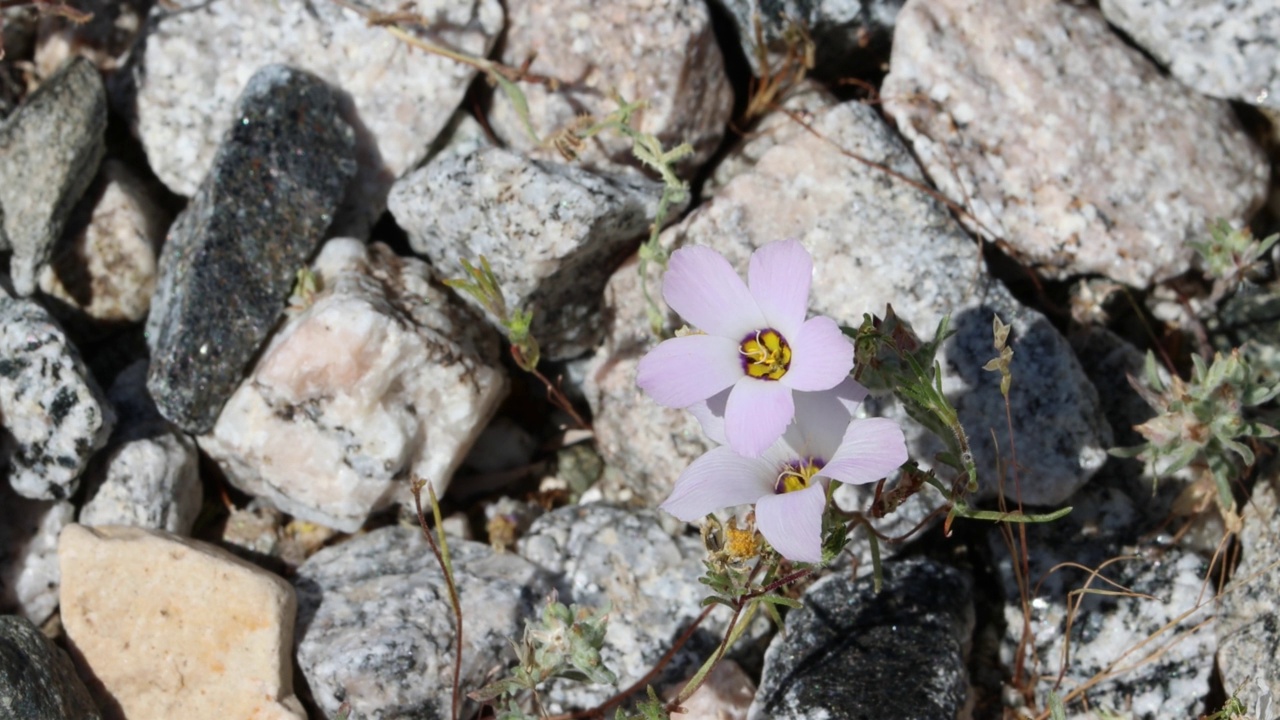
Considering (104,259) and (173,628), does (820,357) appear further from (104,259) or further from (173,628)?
(104,259)

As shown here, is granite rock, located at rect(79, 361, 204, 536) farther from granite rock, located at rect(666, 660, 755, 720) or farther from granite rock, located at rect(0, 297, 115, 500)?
granite rock, located at rect(666, 660, 755, 720)

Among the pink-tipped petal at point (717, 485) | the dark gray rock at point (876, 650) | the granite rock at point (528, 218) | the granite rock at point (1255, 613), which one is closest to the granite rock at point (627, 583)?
the dark gray rock at point (876, 650)

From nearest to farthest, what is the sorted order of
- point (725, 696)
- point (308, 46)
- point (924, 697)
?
point (924, 697) < point (725, 696) < point (308, 46)

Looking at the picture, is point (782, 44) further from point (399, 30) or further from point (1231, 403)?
point (1231, 403)

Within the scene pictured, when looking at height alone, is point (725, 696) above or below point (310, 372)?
below

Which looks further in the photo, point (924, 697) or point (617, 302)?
point (617, 302)

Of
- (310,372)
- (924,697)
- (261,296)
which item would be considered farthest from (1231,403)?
(261,296)

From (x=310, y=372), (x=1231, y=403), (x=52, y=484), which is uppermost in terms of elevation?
(x=1231, y=403)

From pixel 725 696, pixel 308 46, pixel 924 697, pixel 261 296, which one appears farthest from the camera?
pixel 308 46
